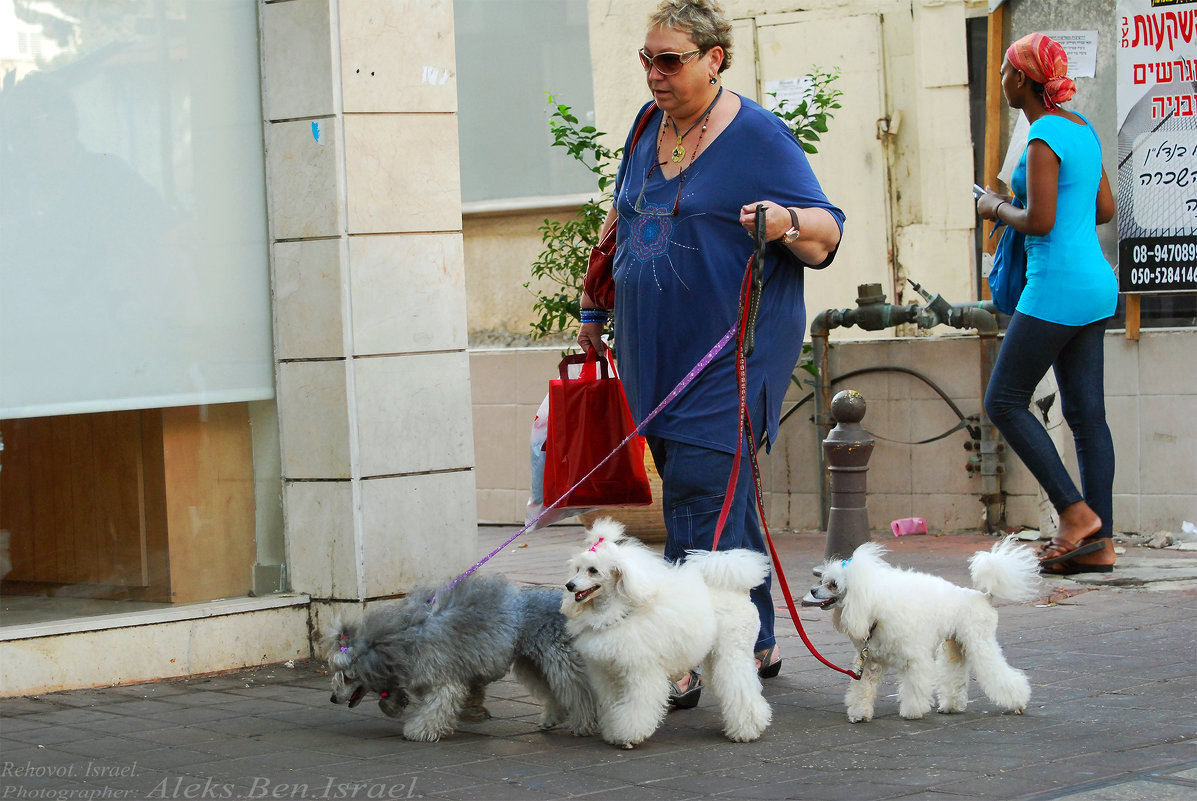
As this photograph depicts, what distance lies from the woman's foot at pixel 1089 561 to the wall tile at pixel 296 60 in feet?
13.2

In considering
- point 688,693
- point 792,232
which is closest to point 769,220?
point 792,232

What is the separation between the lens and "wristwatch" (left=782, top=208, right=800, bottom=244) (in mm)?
4438

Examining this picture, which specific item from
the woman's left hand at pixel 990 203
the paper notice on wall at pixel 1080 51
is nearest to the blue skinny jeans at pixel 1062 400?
the woman's left hand at pixel 990 203

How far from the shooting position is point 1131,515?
26.4 ft

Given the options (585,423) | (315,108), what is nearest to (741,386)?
(585,423)

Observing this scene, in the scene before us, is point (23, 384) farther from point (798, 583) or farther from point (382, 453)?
point (798, 583)

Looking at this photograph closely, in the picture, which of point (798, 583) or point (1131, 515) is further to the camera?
point (1131, 515)

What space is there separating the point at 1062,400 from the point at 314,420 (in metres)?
3.61

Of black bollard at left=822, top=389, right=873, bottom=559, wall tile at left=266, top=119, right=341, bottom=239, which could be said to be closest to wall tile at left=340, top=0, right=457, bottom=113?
wall tile at left=266, top=119, right=341, bottom=239

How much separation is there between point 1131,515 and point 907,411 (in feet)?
4.67

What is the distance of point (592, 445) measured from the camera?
5039 mm

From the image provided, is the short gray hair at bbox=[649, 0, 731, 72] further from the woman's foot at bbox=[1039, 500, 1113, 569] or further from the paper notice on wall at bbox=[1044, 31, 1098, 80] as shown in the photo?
the paper notice on wall at bbox=[1044, 31, 1098, 80]

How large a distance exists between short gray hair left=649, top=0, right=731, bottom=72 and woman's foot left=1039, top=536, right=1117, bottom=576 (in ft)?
11.1

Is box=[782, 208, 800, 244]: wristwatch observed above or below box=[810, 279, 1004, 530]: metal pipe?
above
